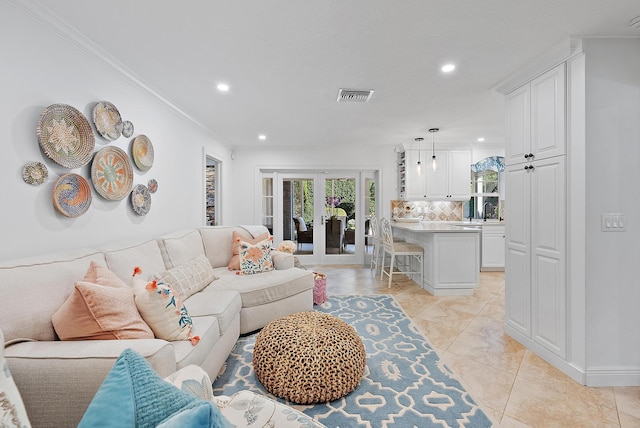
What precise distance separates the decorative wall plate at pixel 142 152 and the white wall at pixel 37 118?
0.06 meters

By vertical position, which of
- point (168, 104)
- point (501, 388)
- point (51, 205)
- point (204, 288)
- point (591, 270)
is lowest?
point (501, 388)

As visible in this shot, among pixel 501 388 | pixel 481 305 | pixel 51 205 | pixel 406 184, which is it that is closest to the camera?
pixel 51 205

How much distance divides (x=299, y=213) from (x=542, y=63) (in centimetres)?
448

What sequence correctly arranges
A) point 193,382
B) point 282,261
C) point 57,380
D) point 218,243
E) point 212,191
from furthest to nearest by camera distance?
point 212,191
point 218,243
point 282,261
point 57,380
point 193,382

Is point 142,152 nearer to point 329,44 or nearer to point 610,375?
point 329,44

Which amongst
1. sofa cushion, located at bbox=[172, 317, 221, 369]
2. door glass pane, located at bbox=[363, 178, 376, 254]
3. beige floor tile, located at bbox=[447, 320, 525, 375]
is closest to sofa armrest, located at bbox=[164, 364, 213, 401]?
sofa cushion, located at bbox=[172, 317, 221, 369]

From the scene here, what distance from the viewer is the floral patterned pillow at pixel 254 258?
10.5 feet

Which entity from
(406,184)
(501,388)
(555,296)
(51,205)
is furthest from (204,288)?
(406,184)

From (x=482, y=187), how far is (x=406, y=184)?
159 centimetres

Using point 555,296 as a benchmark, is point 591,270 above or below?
above

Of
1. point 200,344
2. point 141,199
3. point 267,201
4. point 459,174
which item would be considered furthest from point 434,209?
point 200,344

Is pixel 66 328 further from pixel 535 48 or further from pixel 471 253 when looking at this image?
pixel 471 253

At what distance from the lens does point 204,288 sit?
2.68m

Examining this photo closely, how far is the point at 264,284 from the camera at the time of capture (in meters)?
2.85
